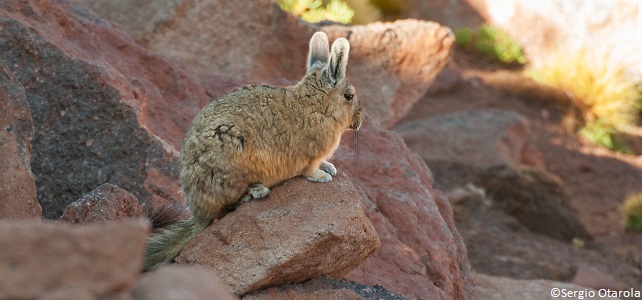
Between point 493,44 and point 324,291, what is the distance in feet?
56.0

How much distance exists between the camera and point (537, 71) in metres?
20.2

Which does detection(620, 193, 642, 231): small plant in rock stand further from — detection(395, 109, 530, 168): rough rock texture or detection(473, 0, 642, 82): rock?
detection(473, 0, 642, 82): rock

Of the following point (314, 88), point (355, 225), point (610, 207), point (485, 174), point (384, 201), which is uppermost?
point (314, 88)

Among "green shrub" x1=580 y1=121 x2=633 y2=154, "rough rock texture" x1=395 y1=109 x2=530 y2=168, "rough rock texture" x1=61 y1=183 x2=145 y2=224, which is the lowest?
"green shrub" x1=580 y1=121 x2=633 y2=154

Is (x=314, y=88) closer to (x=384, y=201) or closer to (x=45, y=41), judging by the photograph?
(x=384, y=201)

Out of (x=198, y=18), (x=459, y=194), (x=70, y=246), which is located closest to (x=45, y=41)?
(x=70, y=246)

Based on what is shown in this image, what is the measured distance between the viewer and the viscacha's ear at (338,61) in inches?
219

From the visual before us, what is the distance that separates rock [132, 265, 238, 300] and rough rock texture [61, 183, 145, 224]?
2.42 meters

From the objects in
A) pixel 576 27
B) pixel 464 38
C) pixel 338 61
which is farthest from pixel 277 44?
pixel 576 27

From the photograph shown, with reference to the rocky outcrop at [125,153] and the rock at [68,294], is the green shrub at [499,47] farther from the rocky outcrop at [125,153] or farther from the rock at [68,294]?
the rock at [68,294]

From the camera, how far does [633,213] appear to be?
14.5 m

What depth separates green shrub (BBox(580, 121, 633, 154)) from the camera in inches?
740

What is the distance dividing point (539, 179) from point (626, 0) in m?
9.54

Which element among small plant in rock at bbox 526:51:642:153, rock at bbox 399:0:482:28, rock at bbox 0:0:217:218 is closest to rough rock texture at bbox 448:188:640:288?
rock at bbox 0:0:217:218
